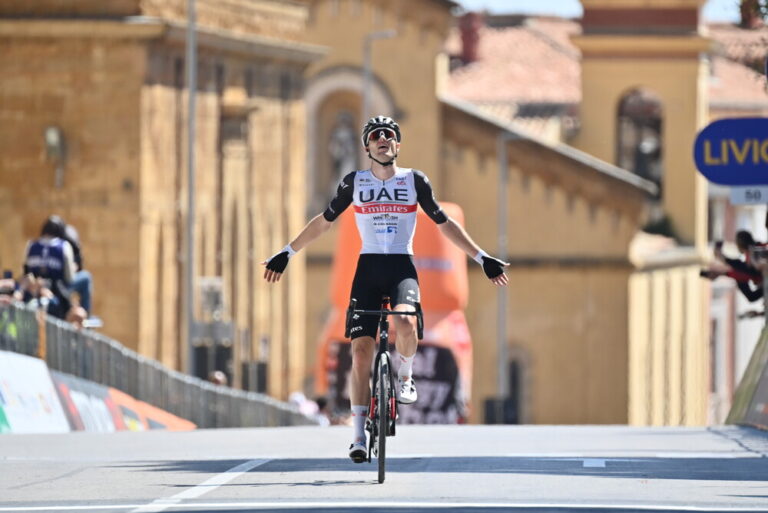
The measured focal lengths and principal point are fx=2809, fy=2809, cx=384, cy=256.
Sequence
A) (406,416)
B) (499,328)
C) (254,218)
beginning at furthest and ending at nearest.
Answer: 1. (499,328)
2. (254,218)
3. (406,416)

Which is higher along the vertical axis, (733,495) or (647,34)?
(647,34)

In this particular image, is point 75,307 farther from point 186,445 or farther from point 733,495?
point 733,495

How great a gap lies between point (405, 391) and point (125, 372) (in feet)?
43.7

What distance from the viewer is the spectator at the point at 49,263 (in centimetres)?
2588

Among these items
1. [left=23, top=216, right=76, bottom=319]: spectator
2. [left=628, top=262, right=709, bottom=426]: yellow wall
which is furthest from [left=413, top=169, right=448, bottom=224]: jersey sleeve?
[left=628, top=262, right=709, bottom=426]: yellow wall

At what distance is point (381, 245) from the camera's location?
15570mm

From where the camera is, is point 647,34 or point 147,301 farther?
point 647,34

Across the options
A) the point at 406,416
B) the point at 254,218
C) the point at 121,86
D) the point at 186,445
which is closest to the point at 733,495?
the point at 186,445

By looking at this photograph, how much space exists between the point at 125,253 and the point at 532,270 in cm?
2628

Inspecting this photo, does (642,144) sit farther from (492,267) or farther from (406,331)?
(406,331)

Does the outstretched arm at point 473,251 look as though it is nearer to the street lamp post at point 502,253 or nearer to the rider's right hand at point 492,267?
the rider's right hand at point 492,267

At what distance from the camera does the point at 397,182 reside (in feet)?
51.5

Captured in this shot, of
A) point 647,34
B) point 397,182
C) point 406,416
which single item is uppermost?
point 647,34

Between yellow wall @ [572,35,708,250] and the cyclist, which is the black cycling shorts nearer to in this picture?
the cyclist
